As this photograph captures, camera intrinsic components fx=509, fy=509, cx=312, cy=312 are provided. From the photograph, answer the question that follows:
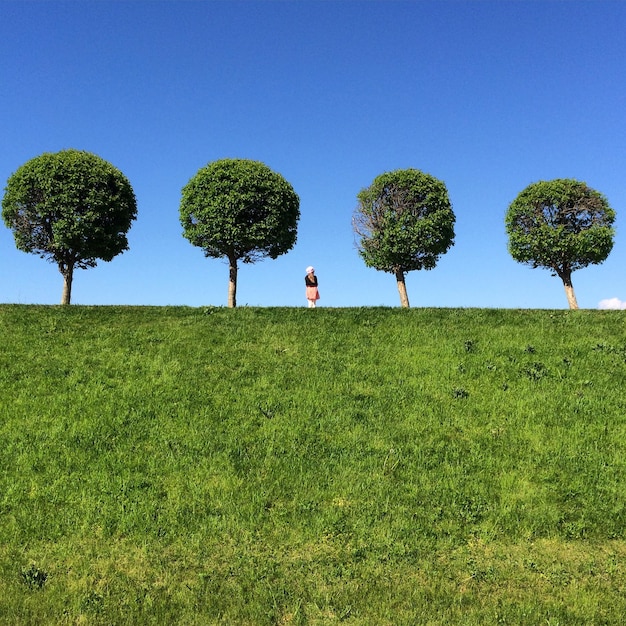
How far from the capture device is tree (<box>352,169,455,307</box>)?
38.2 m

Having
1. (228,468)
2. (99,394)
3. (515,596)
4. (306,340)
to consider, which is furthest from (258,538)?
(306,340)

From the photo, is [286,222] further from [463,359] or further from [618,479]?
[618,479]

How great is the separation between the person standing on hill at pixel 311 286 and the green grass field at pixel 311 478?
6.38 m

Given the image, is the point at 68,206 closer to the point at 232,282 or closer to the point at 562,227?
the point at 232,282

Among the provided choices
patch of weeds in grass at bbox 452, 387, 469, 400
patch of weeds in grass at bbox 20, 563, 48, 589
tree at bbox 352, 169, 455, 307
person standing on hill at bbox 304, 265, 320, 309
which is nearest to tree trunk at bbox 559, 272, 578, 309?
tree at bbox 352, 169, 455, 307

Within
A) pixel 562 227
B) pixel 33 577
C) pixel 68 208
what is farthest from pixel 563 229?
pixel 33 577

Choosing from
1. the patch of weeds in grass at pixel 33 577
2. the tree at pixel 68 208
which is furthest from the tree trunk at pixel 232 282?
the patch of weeds in grass at pixel 33 577

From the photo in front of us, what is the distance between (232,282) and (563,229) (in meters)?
26.5

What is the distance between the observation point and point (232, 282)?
34.7m

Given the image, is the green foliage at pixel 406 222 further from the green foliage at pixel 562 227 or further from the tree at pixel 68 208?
the tree at pixel 68 208

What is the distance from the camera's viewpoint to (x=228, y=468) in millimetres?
11805

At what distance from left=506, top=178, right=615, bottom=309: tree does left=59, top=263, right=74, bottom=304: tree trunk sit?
3397cm

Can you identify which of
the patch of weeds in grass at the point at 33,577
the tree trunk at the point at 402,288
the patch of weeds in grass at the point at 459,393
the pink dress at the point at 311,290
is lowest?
the patch of weeds in grass at the point at 33,577

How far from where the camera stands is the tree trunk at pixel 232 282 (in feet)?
113
